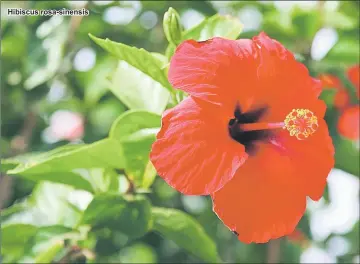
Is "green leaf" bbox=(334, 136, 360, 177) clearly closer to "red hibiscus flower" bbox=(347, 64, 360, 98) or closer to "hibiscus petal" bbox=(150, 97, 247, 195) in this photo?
"red hibiscus flower" bbox=(347, 64, 360, 98)

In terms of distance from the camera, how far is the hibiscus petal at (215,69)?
103 centimetres

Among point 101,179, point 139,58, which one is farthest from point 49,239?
point 139,58

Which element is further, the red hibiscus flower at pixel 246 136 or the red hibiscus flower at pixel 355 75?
the red hibiscus flower at pixel 355 75

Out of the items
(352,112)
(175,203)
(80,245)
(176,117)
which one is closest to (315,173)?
(176,117)

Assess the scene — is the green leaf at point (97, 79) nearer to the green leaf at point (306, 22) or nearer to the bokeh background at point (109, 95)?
the bokeh background at point (109, 95)

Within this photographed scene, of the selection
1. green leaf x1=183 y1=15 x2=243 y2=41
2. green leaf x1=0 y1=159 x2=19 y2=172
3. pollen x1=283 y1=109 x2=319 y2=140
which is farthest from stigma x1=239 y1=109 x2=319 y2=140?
green leaf x1=0 y1=159 x2=19 y2=172

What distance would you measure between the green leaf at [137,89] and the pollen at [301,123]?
0.26m

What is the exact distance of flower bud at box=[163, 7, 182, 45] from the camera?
3.76 feet

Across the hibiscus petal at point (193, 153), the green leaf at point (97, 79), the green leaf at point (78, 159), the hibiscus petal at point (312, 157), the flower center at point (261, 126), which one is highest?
the hibiscus petal at point (193, 153)

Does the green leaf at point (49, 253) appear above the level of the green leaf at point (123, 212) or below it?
below

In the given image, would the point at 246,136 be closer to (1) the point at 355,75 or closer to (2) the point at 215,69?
(2) the point at 215,69

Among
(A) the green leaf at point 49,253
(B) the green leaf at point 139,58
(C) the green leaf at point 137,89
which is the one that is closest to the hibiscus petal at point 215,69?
(B) the green leaf at point 139,58

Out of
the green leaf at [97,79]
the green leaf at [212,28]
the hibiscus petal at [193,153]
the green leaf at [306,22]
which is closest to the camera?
the hibiscus petal at [193,153]

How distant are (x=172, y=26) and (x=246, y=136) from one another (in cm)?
24
